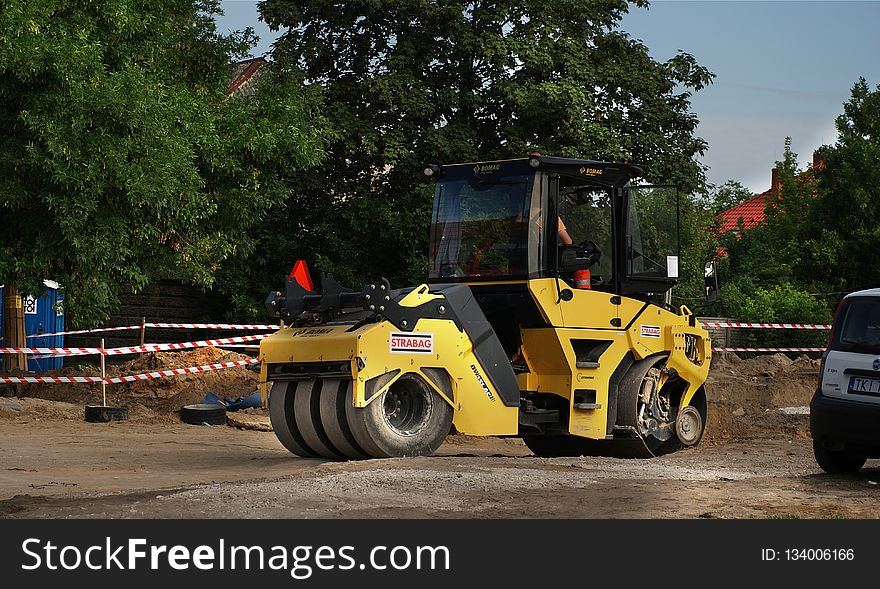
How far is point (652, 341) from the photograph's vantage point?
46.0 feet

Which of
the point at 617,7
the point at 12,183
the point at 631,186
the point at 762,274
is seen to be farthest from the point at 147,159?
the point at 762,274

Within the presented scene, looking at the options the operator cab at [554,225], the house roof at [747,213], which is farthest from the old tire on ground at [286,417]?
the house roof at [747,213]

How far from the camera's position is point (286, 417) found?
12562 millimetres

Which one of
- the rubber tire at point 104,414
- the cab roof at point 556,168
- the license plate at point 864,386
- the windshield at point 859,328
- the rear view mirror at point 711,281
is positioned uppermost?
the cab roof at point 556,168

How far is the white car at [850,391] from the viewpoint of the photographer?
11.1m

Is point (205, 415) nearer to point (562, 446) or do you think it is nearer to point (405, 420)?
point (562, 446)

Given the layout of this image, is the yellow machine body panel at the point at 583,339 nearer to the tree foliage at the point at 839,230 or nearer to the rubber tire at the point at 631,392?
the rubber tire at the point at 631,392

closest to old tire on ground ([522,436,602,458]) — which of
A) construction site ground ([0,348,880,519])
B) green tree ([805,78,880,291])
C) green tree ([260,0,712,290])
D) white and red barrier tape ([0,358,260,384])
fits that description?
construction site ground ([0,348,880,519])

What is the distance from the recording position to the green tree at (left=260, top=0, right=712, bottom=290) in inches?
1176

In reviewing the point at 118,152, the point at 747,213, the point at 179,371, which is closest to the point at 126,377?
the point at 179,371

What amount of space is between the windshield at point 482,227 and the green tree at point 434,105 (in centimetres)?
1552

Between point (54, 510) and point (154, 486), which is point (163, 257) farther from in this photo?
point (54, 510)

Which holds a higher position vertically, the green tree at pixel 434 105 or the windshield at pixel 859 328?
the green tree at pixel 434 105

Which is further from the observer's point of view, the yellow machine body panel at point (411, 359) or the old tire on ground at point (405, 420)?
the old tire on ground at point (405, 420)
